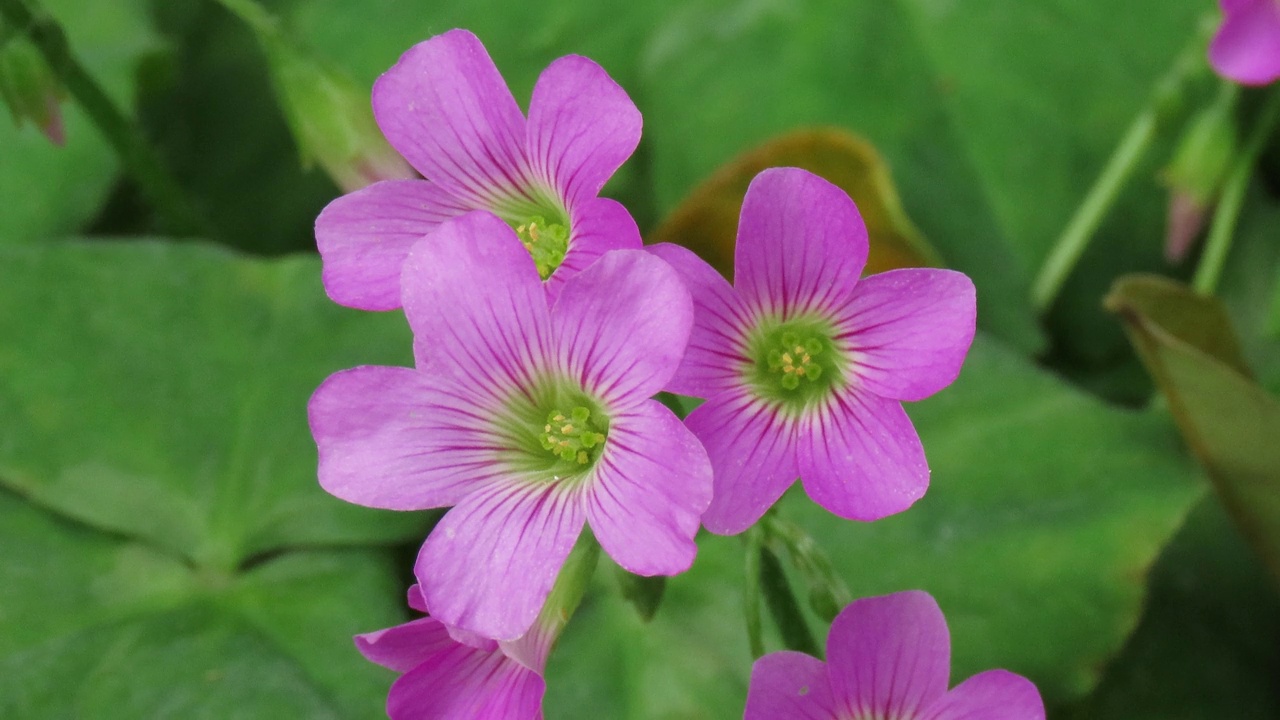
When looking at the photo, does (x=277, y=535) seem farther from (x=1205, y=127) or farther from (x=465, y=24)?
(x=1205, y=127)

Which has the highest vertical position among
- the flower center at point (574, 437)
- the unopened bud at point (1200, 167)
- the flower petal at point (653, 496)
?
the flower petal at point (653, 496)

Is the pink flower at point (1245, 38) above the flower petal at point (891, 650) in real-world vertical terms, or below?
above

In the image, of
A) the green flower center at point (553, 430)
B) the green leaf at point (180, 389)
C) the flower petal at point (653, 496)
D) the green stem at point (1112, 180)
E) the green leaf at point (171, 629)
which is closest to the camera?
the flower petal at point (653, 496)

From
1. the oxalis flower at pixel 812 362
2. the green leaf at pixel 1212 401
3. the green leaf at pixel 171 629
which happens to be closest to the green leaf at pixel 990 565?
the green leaf at pixel 1212 401

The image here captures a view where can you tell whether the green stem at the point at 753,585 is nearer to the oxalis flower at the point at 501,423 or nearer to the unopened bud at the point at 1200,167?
the oxalis flower at the point at 501,423

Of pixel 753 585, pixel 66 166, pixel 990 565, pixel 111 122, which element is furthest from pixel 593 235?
pixel 66 166

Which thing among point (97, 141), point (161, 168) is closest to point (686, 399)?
point (161, 168)

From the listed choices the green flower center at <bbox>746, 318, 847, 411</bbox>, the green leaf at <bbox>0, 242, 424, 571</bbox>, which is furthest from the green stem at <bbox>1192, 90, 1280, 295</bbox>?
the green leaf at <bbox>0, 242, 424, 571</bbox>
